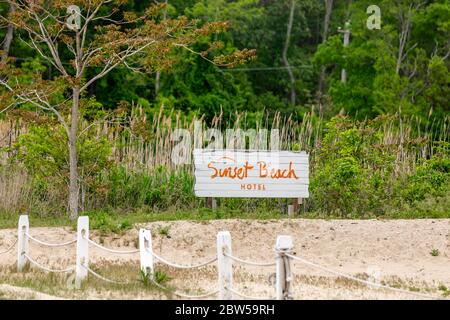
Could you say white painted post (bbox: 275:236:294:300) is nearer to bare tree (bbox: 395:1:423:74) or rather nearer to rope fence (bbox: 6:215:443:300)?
rope fence (bbox: 6:215:443:300)

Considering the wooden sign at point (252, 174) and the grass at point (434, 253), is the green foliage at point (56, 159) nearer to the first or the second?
the wooden sign at point (252, 174)

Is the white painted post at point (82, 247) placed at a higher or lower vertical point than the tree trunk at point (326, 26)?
lower

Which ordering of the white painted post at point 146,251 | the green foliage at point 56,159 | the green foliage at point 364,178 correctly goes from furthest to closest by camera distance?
the green foliage at point 364,178 < the green foliage at point 56,159 < the white painted post at point 146,251

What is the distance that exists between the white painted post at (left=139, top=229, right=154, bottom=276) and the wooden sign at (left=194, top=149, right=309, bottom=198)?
7.15m

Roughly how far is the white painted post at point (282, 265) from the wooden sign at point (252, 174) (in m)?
10.3

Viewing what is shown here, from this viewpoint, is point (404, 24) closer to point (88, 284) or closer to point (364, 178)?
point (364, 178)

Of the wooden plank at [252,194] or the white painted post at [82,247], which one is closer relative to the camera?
the white painted post at [82,247]

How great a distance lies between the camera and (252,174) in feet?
67.0

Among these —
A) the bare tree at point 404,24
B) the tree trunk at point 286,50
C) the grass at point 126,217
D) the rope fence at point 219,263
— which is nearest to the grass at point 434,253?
the grass at point 126,217

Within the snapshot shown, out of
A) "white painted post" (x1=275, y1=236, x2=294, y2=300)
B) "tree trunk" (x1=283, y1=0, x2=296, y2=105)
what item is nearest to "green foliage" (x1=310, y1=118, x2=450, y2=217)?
"white painted post" (x1=275, y1=236, x2=294, y2=300)

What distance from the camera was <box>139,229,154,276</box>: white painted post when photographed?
42.3 feet

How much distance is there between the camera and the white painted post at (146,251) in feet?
42.3

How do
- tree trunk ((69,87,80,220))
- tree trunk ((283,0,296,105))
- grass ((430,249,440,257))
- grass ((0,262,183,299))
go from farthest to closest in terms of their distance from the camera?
tree trunk ((283,0,296,105)) < tree trunk ((69,87,80,220)) < grass ((430,249,440,257)) < grass ((0,262,183,299))
